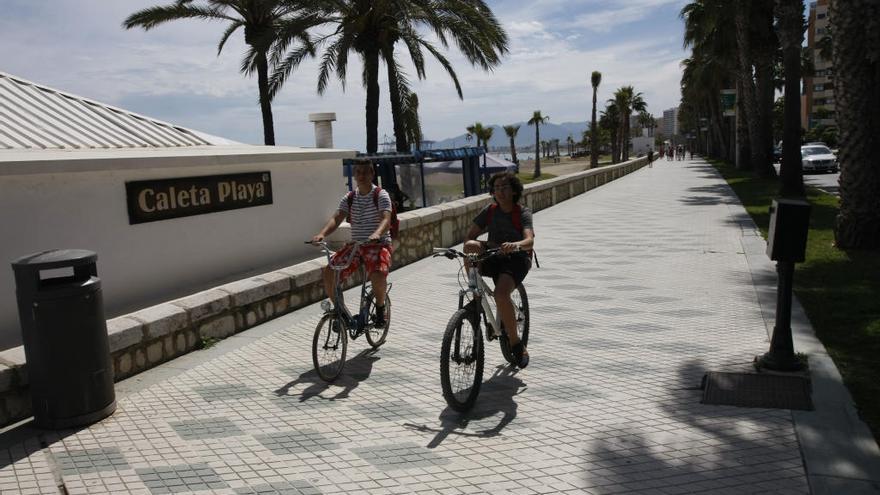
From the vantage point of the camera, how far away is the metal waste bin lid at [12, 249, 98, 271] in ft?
15.3

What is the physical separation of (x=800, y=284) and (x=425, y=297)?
4269 mm

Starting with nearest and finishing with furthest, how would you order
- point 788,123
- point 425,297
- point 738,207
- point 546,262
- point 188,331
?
point 188,331 → point 425,297 → point 546,262 → point 738,207 → point 788,123

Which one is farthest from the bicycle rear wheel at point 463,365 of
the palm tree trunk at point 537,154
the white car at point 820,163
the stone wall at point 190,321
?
the palm tree trunk at point 537,154

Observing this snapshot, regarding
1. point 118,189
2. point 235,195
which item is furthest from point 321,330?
point 235,195

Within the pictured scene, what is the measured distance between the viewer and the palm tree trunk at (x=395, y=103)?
20344 mm

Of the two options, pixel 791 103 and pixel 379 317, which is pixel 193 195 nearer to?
pixel 379 317

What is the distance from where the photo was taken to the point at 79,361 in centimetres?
477

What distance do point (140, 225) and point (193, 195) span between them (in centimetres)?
92

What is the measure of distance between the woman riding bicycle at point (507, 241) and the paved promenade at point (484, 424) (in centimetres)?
56

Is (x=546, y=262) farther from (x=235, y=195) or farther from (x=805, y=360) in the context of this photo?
(x=805, y=360)

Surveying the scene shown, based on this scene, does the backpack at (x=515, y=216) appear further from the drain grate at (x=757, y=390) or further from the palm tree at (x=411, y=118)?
the palm tree at (x=411, y=118)

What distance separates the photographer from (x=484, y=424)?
4770 mm

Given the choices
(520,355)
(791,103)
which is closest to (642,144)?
(791,103)

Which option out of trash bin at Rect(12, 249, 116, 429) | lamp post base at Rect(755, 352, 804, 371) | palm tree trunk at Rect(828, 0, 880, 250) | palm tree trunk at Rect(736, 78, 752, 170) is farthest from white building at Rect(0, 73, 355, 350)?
palm tree trunk at Rect(736, 78, 752, 170)
